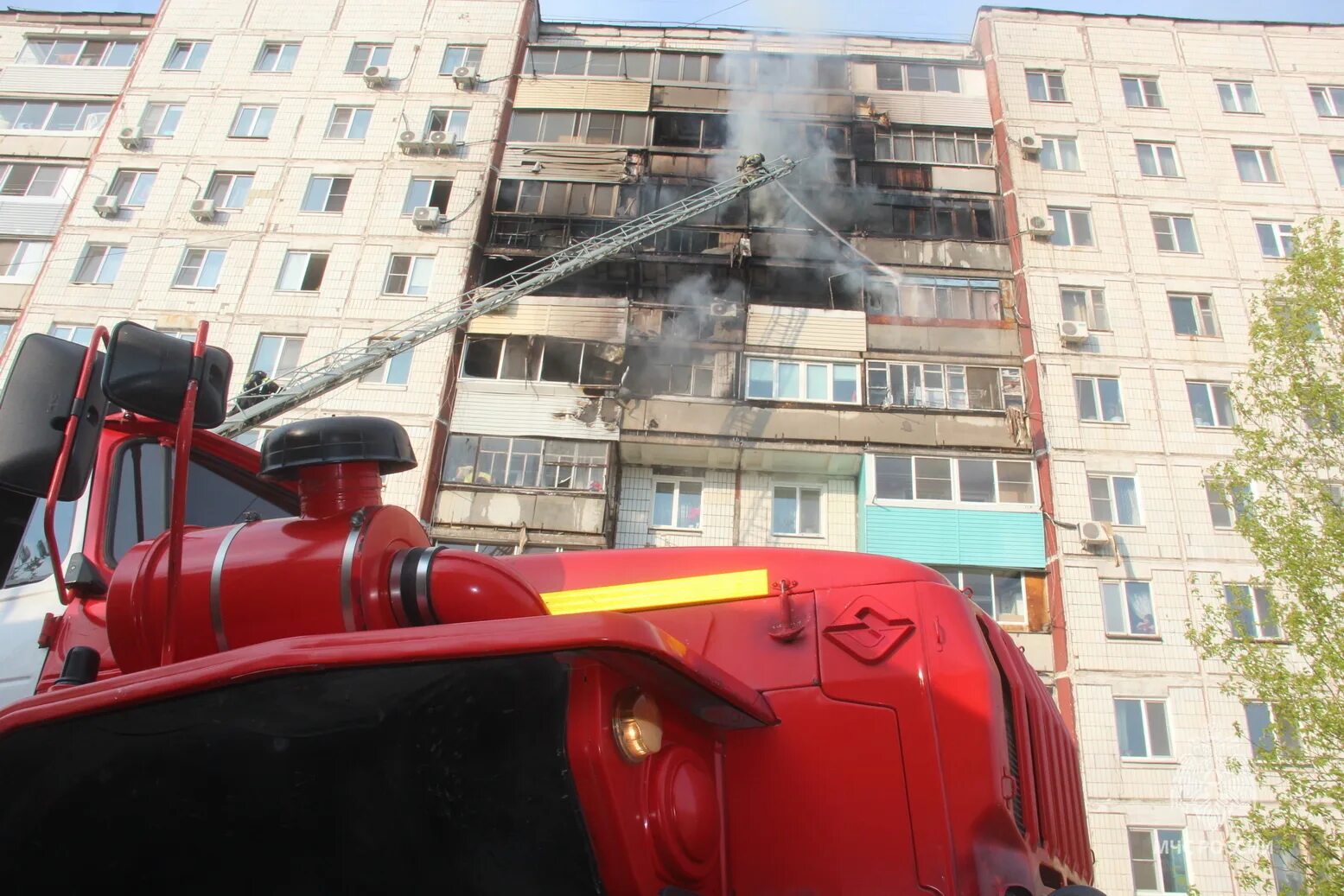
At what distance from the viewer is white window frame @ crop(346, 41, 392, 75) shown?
2947cm

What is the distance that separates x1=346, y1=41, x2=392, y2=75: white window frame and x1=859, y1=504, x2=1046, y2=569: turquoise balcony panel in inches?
854

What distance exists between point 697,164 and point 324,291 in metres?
11.7

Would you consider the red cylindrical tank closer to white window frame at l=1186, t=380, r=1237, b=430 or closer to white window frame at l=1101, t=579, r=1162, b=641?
white window frame at l=1101, t=579, r=1162, b=641

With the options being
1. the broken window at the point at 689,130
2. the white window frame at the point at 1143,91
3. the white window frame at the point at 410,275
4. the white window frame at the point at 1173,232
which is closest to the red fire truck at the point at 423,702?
the white window frame at the point at 410,275

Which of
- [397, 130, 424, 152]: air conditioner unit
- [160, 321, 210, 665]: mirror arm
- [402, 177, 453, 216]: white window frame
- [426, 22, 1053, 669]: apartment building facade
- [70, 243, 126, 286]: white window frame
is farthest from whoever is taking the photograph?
[397, 130, 424, 152]: air conditioner unit

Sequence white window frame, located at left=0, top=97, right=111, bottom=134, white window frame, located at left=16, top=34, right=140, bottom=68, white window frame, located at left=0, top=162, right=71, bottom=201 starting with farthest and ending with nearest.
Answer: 1. white window frame, located at left=16, top=34, right=140, bottom=68
2. white window frame, located at left=0, top=97, right=111, bottom=134
3. white window frame, located at left=0, top=162, right=71, bottom=201

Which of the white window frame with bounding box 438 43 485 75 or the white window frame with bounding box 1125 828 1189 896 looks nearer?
the white window frame with bounding box 1125 828 1189 896

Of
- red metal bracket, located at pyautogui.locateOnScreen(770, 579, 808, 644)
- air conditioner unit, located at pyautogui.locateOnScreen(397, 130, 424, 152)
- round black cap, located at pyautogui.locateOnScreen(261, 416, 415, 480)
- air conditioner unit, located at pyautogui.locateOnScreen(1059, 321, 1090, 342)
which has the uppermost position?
air conditioner unit, located at pyautogui.locateOnScreen(397, 130, 424, 152)

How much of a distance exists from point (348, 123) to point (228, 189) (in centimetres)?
423

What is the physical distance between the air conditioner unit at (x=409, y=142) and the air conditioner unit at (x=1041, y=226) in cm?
1830

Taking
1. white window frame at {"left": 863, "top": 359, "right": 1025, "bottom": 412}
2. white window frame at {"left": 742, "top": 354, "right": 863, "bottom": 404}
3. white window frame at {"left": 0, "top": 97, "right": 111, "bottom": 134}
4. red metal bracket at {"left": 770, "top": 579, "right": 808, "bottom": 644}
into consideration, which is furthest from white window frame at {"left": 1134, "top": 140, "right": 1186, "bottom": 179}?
white window frame at {"left": 0, "top": 97, "right": 111, "bottom": 134}

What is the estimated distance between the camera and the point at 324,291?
82.4 ft

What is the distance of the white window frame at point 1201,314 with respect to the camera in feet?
81.6

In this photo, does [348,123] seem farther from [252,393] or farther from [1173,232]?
[1173,232]
